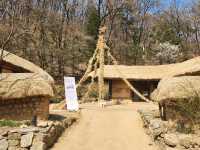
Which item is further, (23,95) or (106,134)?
(106,134)

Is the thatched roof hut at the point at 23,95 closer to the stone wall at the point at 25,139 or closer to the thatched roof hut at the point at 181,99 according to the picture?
the stone wall at the point at 25,139

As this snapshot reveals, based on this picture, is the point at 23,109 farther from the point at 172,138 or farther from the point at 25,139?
the point at 172,138

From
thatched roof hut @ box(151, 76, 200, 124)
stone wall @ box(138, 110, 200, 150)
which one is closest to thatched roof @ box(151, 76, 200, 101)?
thatched roof hut @ box(151, 76, 200, 124)

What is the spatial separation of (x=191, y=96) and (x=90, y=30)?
2624 cm

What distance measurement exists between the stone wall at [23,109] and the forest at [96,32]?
16520 millimetres

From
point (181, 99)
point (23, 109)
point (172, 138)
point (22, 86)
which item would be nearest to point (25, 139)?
point (22, 86)

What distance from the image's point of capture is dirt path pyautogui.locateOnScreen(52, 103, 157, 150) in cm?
1271

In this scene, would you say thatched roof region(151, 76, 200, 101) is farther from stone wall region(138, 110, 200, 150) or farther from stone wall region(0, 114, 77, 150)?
stone wall region(0, 114, 77, 150)

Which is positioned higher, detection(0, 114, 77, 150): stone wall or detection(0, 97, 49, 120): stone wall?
detection(0, 97, 49, 120): stone wall

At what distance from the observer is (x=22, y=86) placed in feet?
47.2

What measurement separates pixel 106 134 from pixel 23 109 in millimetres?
2974

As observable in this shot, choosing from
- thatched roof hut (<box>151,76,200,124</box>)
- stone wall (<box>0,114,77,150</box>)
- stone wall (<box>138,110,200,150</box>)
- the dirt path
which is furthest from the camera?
the dirt path

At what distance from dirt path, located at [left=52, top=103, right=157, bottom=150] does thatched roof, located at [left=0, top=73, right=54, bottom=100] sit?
65.7 inches

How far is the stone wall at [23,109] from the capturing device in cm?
1469
